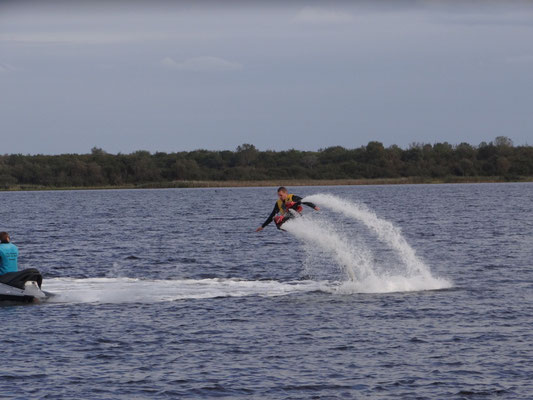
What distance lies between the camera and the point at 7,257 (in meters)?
30.4

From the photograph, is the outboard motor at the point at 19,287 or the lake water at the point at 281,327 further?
the outboard motor at the point at 19,287

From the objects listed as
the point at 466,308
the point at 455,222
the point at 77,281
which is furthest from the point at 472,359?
the point at 455,222

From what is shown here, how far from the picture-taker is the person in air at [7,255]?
30328mm

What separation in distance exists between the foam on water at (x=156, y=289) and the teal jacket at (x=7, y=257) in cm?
192

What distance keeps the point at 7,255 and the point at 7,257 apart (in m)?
0.09

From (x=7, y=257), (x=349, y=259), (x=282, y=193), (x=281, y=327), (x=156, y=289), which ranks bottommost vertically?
(x=281, y=327)

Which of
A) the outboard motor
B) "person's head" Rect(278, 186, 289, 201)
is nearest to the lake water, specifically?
the outboard motor

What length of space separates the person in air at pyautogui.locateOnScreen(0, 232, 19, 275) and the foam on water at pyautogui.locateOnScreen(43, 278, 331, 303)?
1922 millimetres

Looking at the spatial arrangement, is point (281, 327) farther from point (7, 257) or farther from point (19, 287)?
point (7, 257)

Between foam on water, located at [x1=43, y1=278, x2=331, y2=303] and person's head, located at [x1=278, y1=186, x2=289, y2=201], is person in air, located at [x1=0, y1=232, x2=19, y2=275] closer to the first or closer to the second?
foam on water, located at [x1=43, y1=278, x2=331, y2=303]

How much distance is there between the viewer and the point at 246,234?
224 feet

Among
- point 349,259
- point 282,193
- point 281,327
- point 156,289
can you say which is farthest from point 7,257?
point 349,259

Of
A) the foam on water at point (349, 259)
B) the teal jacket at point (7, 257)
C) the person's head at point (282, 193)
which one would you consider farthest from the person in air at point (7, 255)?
the foam on water at point (349, 259)

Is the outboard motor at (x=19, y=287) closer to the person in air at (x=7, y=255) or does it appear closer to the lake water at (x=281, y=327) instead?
the person in air at (x=7, y=255)
